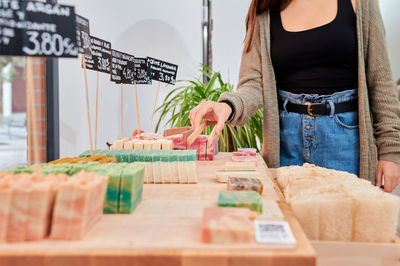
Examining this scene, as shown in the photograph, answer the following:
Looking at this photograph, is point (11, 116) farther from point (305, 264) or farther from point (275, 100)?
point (305, 264)

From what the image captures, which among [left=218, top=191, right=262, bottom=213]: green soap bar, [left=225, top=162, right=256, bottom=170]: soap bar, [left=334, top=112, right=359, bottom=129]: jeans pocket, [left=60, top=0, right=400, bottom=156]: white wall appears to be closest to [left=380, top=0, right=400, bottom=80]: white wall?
[left=60, top=0, right=400, bottom=156]: white wall

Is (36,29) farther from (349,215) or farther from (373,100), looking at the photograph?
(373,100)

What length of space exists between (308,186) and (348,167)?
746 millimetres

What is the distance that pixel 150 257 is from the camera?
0.62m

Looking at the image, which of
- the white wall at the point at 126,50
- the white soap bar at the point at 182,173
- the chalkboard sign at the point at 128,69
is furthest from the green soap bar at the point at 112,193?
the white wall at the point at 126,50

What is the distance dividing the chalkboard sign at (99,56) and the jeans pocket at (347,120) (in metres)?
1.23

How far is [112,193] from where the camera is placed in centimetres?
82

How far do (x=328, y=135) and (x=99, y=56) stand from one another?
1.23 m

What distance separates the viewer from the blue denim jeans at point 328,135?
Answer: 5.07 ft

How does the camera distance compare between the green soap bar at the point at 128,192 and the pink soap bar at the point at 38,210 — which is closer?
the pink soap bar at the point at 38,210

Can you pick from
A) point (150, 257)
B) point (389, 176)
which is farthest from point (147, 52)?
point (150, 257)

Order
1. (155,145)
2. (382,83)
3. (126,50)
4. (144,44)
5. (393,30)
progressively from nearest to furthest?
(155,145) → (382,83) → (393,30) → (126,50) → (144,44)

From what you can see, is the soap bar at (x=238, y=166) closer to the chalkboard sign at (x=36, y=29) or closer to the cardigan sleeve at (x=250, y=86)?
the cardigan sleeve at (x=250, y=86)

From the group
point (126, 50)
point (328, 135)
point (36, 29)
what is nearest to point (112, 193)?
point (36, 29)
